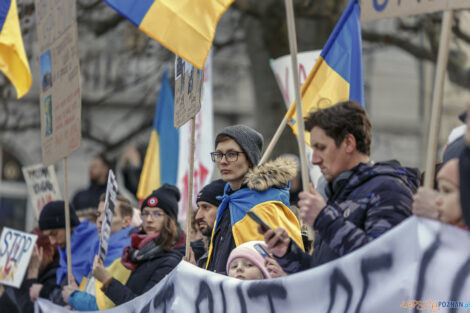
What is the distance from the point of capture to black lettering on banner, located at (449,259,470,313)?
308cm

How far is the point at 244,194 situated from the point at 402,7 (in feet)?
4.92

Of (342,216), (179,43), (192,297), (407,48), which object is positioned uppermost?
(407,48)

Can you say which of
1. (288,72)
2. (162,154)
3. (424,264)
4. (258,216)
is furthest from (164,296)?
(162,154)

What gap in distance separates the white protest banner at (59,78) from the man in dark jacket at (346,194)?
227cm

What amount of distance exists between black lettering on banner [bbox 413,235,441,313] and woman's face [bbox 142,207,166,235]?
2.87m

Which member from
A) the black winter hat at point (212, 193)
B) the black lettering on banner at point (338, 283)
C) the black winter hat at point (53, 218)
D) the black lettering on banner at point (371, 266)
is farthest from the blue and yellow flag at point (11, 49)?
the black lettering on banner at point (371, 266)

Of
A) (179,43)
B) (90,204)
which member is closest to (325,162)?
(179,43)

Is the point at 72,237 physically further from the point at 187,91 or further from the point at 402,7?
the point at 402,7

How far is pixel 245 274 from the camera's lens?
4320mm

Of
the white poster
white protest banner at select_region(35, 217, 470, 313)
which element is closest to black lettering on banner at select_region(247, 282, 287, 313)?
white protest banner at select_region(35, 217, 470, 313)

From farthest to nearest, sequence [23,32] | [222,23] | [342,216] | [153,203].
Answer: [222,23], [23,32], [153,203], [342,216]

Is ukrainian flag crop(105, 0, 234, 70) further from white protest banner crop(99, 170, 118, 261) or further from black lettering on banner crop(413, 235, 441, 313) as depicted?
black lettering on banner crop(413, 235, 441, 313)

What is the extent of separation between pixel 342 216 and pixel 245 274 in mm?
843

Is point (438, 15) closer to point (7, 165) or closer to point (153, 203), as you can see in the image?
point (153, 203)
